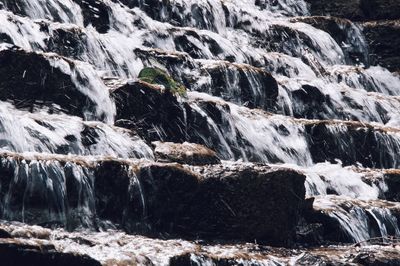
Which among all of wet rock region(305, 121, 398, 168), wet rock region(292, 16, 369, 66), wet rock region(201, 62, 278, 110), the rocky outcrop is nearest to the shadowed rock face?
the rocky outcrop

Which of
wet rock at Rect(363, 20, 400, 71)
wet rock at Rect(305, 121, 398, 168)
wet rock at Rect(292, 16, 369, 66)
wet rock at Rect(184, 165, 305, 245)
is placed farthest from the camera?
wet rock at Rect(363, 20, 400, 71)

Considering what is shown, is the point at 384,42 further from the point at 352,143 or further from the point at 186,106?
the point at 186,106

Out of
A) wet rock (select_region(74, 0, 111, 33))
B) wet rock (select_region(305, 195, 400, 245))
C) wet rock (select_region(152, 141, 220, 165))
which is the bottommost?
wet rock (select_region(305, 195, 400, 245))

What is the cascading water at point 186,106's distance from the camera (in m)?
23.5

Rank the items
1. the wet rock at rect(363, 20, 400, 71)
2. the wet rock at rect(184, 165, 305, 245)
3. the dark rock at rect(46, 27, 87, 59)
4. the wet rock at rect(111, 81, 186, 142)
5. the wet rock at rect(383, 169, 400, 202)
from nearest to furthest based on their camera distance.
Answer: the wet rock at rect(184, 165, 305, 245) < the wet rock at rect(111, 81, 186, 142) < the wet rock at rect(383, 169, 400, 202) < the dark rock at rect(46, 27, 87, 59) < the wet rock at rect(363, 20, 400, 71)

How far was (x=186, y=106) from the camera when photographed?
97.3ft

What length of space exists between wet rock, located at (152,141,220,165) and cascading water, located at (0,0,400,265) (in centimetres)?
35

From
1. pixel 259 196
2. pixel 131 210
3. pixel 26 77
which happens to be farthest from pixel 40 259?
pixel 26 77

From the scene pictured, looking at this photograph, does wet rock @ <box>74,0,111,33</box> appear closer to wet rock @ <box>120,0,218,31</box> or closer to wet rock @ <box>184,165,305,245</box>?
wet rock @ <box>120,0,218,31</box>

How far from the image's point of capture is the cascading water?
2350cm

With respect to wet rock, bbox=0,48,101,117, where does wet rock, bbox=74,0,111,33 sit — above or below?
above

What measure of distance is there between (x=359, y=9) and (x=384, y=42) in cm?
332

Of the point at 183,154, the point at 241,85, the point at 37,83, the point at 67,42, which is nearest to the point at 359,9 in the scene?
the point at 241,85

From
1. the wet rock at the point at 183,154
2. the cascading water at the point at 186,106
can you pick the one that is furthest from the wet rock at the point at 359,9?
the wet rock at the point at 183,154
